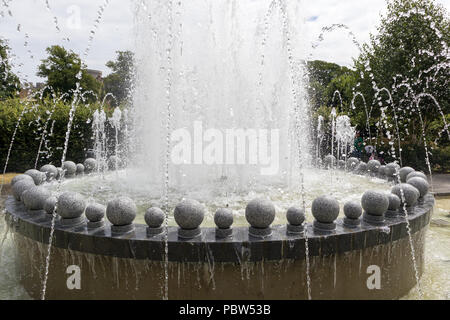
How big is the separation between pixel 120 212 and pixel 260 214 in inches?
66.5

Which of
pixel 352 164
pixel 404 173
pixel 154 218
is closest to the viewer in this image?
pixel 154 218

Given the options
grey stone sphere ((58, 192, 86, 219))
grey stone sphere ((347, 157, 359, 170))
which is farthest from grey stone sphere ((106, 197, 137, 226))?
grey stone sphere ((347, 157, 359, 170))

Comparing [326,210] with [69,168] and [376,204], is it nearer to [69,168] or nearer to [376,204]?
[376,204]

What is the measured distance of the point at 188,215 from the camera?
389cm

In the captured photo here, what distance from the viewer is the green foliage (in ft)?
46.9

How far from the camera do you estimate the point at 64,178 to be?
831 centimetres

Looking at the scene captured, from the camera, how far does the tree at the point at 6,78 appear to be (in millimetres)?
23016

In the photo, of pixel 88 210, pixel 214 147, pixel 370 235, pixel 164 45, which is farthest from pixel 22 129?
pixel 370 235

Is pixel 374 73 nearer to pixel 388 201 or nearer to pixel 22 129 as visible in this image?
pixel 388 201

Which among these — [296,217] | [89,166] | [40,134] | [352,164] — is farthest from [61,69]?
[296,217]

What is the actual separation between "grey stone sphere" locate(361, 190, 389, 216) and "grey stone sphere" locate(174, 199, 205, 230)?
2.24 meters
